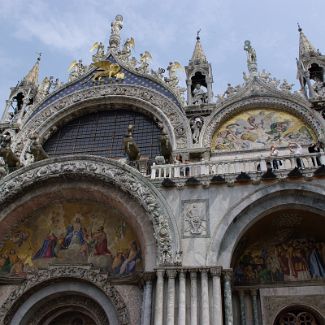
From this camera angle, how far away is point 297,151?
12562 millimetres

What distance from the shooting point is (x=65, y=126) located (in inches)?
675

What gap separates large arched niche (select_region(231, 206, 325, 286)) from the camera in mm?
10930

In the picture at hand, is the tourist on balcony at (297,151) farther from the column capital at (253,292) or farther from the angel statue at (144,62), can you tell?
the angel statue at (144,62)

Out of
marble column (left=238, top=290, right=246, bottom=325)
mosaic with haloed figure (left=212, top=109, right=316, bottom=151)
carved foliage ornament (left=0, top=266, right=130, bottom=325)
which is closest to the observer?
marble column (left=238, top=290, right=246, bottom=325)

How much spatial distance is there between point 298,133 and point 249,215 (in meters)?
5.19

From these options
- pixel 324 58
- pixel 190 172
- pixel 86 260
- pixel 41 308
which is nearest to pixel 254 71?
pixel 324 58

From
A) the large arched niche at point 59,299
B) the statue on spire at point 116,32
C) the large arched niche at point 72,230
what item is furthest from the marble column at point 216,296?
the statue on spire at point 116,32

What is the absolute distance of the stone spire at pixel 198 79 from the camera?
15805mm

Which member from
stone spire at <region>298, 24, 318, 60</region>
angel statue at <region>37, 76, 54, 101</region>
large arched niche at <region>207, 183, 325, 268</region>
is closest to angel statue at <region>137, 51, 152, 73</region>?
angel statue at <region>37, 76, 54, 101</region>


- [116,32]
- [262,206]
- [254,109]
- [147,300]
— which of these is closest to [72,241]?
[147,300]

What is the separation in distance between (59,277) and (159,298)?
11.5ft

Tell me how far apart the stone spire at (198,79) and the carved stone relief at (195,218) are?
592cm

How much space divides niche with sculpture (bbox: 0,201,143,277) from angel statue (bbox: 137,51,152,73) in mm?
7340

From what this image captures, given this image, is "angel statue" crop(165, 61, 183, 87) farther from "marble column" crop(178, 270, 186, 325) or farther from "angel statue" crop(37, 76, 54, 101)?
"marble column" crop(178, 270, 186, 325)
